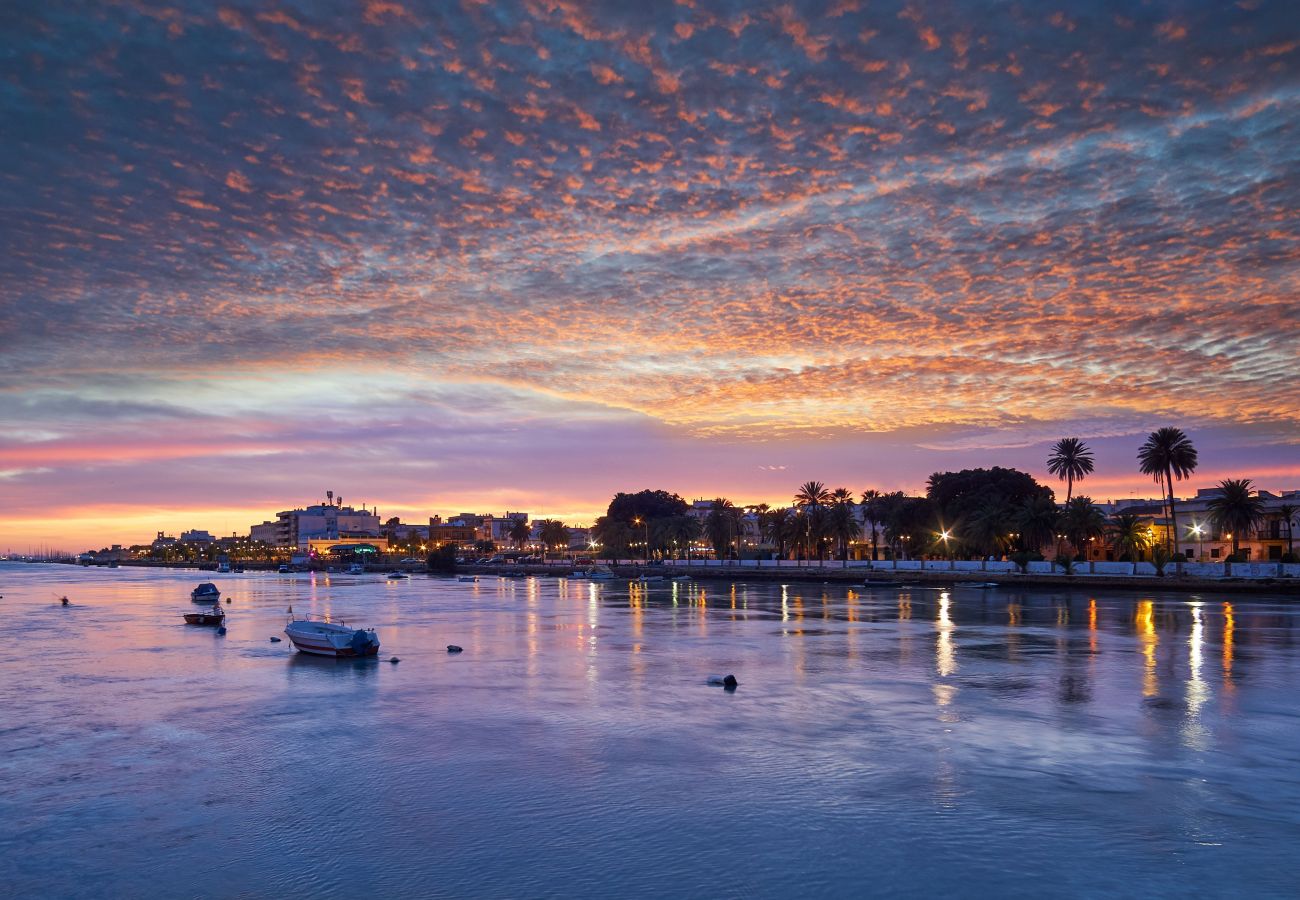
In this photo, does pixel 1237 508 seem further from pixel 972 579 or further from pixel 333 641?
pixel 333 641

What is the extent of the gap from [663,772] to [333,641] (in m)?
31.6

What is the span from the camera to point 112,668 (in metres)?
46.5

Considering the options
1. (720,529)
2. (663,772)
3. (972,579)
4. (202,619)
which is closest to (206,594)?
(202,619)

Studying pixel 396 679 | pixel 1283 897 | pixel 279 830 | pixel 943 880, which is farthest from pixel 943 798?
pixel 396 679

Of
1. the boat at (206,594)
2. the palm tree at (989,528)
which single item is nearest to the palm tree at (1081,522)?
the palm tree at (989,528)

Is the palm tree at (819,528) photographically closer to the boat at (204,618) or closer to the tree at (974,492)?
the tree at (974,492)

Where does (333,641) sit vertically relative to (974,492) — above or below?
below

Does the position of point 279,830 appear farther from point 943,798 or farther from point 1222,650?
point 1222,650

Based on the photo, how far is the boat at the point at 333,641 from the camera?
4953 centimetres

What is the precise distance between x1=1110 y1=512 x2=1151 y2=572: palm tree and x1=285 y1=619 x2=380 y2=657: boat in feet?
317

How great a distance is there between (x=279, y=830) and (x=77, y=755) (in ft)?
37.6

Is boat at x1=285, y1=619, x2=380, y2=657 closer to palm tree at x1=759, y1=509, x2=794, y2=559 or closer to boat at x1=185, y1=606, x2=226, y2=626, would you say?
boat at x1=185, y1=606, x2=226, y2=626

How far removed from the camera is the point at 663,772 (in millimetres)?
23812

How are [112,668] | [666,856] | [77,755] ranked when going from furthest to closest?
1. [112,668]
2. [77,755]
3. [666,856]
